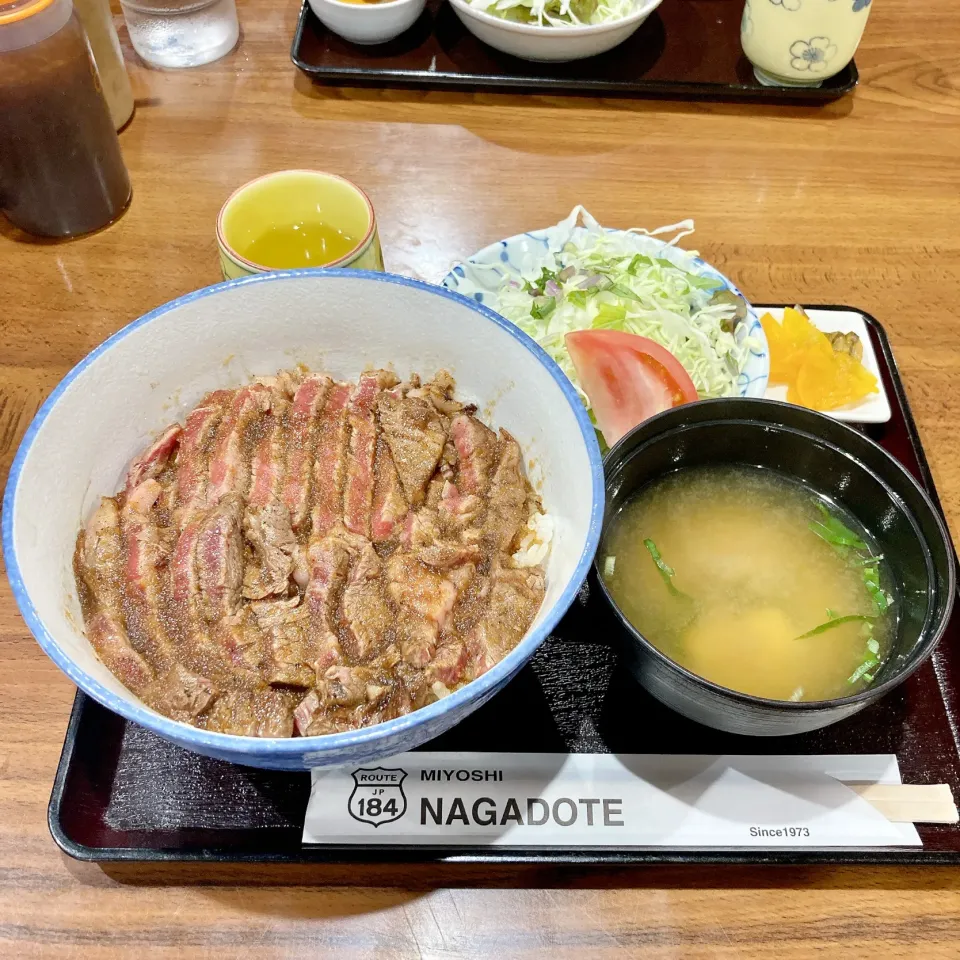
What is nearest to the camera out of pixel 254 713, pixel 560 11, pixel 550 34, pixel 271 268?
pixel 254 713

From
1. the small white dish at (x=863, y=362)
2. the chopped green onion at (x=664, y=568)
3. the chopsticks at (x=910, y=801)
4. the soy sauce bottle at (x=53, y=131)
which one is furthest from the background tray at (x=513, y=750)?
the soy sauce bottle at (x=53, y=131)

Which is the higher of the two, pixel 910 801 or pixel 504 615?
pixel 504 615

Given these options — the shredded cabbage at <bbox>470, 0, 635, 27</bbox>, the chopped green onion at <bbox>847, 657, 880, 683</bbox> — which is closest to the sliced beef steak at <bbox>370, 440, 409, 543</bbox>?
the chopped green onion at <bbox>847, 657, 880, 683</bbox>

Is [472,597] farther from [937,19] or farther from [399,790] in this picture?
[937,19]

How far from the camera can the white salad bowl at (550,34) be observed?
248 cm

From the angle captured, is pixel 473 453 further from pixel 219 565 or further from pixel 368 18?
pixel 368 18

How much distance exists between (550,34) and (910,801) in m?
2.30

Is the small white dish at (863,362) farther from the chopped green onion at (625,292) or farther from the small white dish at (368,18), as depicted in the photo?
the small white dish at (368,18)

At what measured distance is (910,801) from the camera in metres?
1.34

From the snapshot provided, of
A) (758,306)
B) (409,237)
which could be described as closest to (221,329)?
(409,237)

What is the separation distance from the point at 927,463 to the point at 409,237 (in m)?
1.52

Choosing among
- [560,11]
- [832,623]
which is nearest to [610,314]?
[832,623]

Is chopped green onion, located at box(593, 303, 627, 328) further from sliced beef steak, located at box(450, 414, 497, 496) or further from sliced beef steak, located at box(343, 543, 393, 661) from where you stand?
sliced beef steak, located at box(343, 543, 393, 661)

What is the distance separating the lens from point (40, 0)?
5.94 feet
